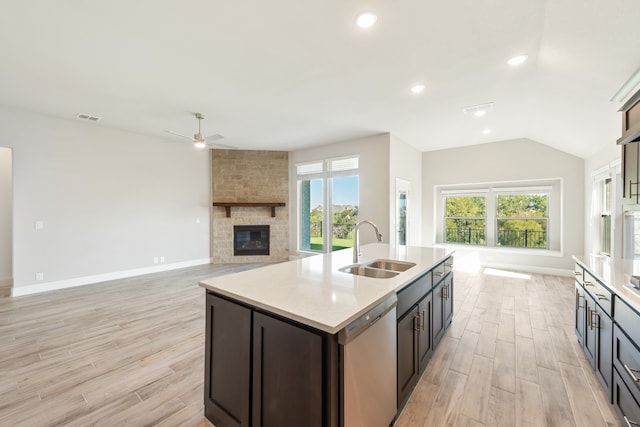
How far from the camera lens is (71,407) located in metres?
1.89

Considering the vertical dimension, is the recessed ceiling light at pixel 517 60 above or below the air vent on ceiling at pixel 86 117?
below

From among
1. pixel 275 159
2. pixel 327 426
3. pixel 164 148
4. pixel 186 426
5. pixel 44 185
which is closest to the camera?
pixel 327 426

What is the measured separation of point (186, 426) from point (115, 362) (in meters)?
1.23

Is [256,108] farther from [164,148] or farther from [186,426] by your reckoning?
[186,426]

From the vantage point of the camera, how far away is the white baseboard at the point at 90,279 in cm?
→ 434

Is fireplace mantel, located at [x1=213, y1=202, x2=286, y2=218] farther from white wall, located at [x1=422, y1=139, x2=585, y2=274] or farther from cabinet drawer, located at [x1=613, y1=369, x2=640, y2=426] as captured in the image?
cabinet drawer, located at [x1=613, y1=369, x2=640, y2=426]

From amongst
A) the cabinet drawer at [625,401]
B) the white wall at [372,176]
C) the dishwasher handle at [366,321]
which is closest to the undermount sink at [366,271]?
the dishwasher handle at [366,321]

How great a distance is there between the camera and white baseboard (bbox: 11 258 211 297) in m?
4.34

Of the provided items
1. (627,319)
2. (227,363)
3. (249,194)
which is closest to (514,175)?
(627,319)

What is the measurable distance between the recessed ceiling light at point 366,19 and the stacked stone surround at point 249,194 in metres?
5.23

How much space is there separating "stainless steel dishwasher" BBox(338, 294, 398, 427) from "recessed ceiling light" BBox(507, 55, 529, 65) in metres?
2.83

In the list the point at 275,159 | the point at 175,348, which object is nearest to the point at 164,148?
the point at 275,159

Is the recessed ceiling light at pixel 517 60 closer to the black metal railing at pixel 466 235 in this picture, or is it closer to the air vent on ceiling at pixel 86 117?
the black metal railing at pixel 466 235

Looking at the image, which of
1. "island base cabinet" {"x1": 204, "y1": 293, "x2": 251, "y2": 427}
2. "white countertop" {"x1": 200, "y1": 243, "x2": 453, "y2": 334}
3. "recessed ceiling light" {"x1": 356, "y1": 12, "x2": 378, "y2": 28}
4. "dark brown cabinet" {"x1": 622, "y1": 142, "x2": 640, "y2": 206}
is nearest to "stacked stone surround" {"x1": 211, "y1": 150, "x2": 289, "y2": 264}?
"white countertop" {"x1": 200, "y1": 243, "x2": 453, "y2": 334}
